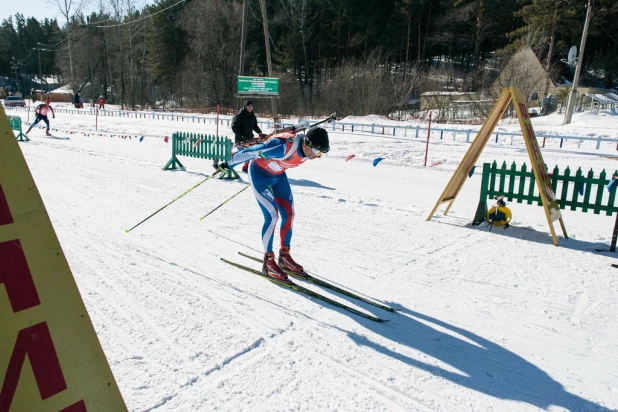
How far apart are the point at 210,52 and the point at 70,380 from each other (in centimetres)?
4937

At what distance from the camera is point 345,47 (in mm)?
45219

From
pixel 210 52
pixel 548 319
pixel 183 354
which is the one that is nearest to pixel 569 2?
pixel 210 52

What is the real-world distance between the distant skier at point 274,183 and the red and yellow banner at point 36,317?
3154mm

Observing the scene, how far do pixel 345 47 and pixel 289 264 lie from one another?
43.3 m

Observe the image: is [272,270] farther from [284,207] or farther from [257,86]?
[257,86]

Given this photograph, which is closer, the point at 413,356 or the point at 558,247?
the point at 413,356

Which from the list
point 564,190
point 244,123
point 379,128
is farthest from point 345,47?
point 564,190

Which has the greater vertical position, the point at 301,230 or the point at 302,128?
the point at 302,128

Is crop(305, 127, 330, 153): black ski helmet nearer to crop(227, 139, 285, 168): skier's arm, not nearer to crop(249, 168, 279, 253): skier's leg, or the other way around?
crop(227, 139, 285, 168): skier's arm

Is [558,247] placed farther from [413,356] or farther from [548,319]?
[413,356]

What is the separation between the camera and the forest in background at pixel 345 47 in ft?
112

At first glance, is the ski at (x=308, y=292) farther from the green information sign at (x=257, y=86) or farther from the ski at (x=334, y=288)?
the green information sign at (x=257, y=86)

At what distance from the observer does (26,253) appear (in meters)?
1.91

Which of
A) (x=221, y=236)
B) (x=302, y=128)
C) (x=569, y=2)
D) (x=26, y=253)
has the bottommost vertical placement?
(x=221, y=236)
